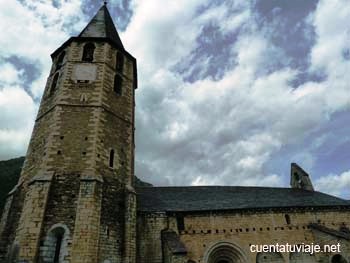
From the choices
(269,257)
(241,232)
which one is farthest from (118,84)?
(269,257)

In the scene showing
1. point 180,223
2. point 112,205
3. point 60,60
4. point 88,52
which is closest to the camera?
point 112,205

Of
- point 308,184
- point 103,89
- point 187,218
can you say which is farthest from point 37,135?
point 308,184

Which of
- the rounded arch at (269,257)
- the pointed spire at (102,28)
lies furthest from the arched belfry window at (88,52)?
the rounded arch at (269,257)

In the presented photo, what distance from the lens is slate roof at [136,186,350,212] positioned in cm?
1662

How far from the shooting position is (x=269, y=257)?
50.3 ft

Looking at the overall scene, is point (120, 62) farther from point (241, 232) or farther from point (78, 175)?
point (241, 232)

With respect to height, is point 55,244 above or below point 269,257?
above

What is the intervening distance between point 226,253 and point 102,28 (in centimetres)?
1749

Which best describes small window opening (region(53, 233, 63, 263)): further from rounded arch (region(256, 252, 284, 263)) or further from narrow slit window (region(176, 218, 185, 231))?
rounded arch (region(256, 252, 284, 263))

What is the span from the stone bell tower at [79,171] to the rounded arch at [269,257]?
7.89 m

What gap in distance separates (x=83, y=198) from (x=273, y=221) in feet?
38.3

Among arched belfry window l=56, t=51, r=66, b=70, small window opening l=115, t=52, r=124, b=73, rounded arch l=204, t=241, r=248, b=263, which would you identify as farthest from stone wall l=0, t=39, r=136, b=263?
rounded arch l=204, t=241, r=248, b=263

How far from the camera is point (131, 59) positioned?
757 inches

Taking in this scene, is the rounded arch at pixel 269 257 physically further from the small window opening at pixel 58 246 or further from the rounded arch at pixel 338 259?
the small window opening at pixel 58 246
